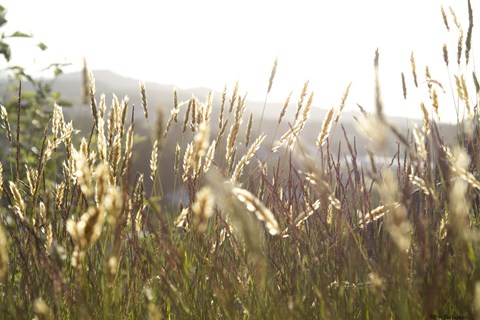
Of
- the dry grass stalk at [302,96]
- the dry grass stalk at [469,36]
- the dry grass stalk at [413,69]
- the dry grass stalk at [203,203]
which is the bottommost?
the dry grass stalk at [203,203]

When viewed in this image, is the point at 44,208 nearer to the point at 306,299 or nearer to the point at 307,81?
the point at 306,299

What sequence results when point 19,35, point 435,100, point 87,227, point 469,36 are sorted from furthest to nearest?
1. point 19,35
2. point 469,36
3. point 435,100
4. point 87,227

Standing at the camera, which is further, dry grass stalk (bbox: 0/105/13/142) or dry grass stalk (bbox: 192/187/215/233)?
dry grass stalk (bbox: 0/105/13/142)

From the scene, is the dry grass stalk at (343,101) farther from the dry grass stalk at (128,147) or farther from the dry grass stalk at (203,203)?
the dry grass stalk at (203,203)

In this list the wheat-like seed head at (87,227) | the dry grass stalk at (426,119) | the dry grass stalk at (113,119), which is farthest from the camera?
the dry grass stalk at (113,119)

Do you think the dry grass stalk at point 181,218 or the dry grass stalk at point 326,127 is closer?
the dry grass stalk at point 181,218

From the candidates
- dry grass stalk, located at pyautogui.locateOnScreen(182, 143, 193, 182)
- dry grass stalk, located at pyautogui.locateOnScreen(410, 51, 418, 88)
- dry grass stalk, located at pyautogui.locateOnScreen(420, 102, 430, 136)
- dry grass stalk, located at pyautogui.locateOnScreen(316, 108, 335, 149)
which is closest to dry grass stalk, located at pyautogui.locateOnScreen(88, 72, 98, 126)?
dry grass stalk, located at pyautogui.locateOnScreen(182, 143, 193, 182)

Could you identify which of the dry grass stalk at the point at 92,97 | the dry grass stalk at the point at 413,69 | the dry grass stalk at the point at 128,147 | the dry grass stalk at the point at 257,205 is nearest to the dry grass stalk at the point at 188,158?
the dry grass stalk at the point at 128,147

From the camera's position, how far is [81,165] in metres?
1.26

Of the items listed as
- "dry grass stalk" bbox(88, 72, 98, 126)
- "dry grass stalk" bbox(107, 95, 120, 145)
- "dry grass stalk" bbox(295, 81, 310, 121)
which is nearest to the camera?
"dry grass stalk" bbox(107, 95, 120, 145)

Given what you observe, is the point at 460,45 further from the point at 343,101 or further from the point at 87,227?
the point at 87,227

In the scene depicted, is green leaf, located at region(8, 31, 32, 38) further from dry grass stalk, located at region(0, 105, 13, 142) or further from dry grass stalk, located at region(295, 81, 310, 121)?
dry grass stalk, located at region(295, 81, 310, 121)

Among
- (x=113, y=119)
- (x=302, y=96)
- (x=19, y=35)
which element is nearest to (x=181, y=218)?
(x=113, y=119)

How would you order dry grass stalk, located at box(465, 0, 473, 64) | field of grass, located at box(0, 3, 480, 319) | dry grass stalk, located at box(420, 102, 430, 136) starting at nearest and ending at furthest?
field of grass, located at box(0, 3, 480, 319) → dry grass stalk, located at box(420, 102, 430, 136) → dry grass stalk, located at box(465, 0, 473, 64)
